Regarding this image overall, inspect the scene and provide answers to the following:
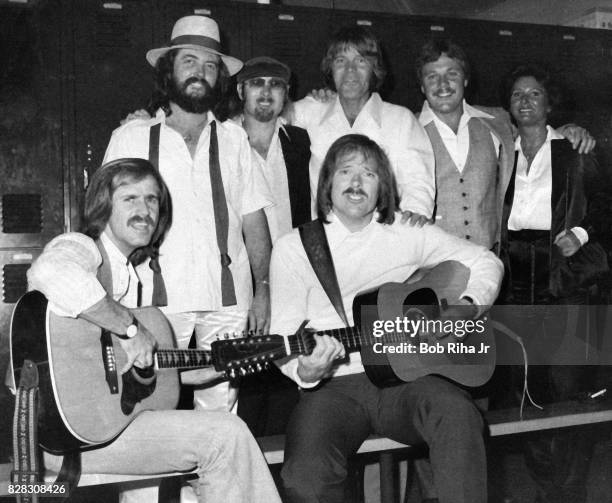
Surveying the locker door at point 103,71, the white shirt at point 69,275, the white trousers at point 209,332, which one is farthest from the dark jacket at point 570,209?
the white shirt at point 69,275

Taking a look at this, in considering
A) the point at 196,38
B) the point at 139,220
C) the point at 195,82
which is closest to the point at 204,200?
the point at 195,82

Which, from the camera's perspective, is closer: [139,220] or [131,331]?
[131,331]

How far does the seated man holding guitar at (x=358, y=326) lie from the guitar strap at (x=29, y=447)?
22.4 inches

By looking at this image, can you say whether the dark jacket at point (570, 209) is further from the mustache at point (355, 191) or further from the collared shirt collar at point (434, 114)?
the mustache at point (355, 191)

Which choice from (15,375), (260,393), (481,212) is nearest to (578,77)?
(481,212)

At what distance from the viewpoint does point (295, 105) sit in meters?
3.30

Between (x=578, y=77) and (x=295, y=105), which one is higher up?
(x=578, y=77)

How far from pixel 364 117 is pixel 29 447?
1.89 m

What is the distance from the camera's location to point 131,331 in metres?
1.97

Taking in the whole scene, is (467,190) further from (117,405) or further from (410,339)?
(117,405)

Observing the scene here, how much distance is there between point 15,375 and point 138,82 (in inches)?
75.9

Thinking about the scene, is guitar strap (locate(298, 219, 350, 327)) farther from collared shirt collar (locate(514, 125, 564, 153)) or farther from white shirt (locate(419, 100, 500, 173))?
collared shirt collar (locate(514, 125, 564, 153))

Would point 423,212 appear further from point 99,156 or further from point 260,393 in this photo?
point 99,156

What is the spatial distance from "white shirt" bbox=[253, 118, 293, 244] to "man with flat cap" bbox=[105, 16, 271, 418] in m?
0.20
